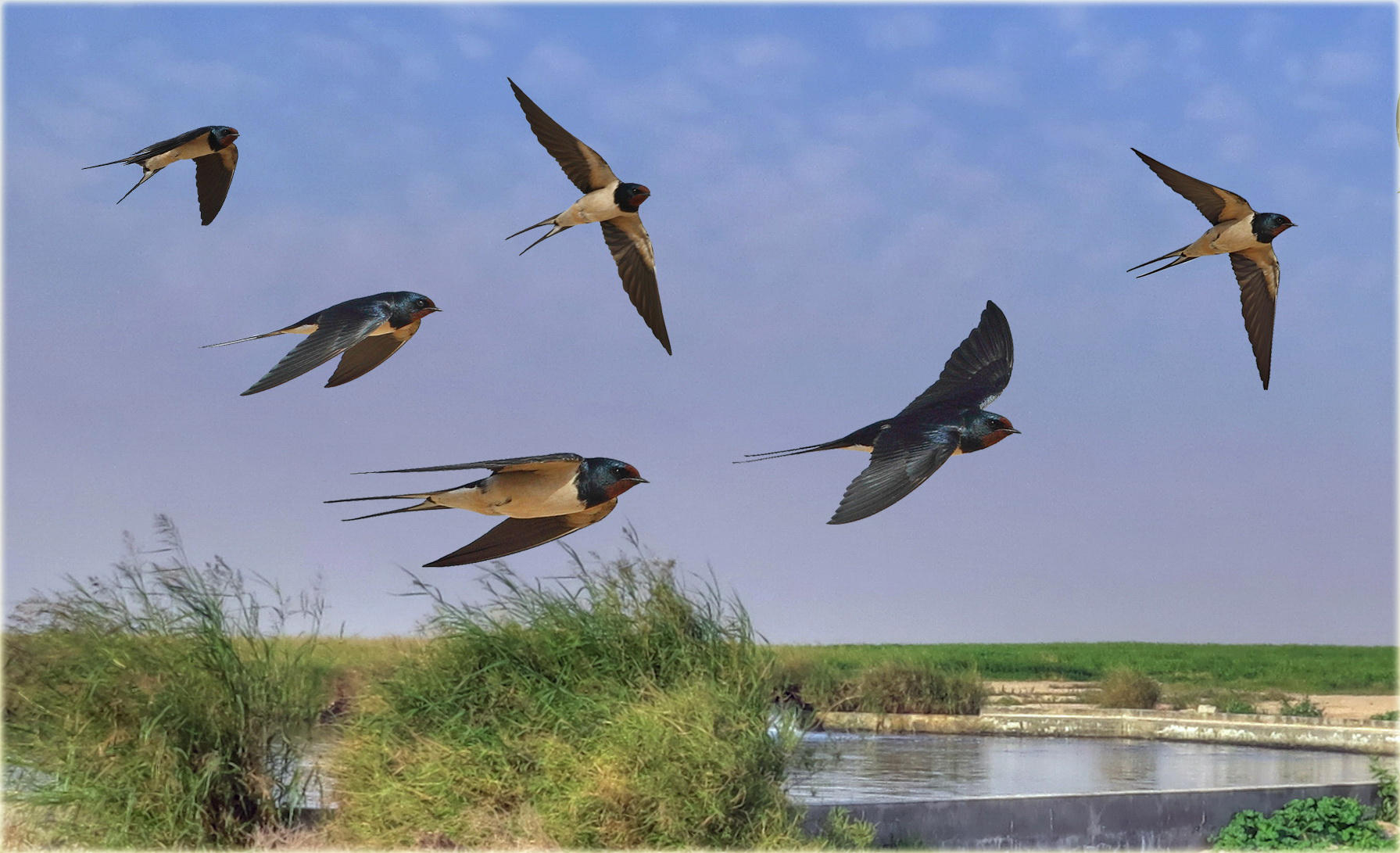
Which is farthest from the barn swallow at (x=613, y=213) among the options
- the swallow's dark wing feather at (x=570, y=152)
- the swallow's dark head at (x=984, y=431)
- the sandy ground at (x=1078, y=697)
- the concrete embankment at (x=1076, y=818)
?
the sandy ground at (x=1078, y=697)

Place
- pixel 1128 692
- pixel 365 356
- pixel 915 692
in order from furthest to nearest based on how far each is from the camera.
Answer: pixel 1128 692
pixel 915 692
pixel 365 356

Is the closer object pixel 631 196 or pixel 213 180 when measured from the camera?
pixel 631 196

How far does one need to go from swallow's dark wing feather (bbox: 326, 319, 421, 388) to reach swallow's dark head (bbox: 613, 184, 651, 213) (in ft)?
5.72

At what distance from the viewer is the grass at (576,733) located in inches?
301

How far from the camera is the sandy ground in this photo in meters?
22.3

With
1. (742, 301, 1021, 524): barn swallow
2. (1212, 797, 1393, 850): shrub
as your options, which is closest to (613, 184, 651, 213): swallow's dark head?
(742, 301, 1021, 524): barn swallow

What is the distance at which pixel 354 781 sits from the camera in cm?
831

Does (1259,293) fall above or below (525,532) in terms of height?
above

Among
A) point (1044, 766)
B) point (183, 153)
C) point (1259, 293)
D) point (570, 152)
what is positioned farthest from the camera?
point (1044, 766)

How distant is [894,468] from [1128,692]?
17255 millimetres

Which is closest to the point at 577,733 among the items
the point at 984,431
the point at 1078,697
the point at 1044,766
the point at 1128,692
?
the point at 984,431

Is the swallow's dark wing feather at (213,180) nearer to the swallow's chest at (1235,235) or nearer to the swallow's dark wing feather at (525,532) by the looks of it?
the swallow's dark wing feather at (525,532)

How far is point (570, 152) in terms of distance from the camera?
21.2 feet

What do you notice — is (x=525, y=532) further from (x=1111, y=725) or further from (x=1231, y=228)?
(x=1111, y=725)
